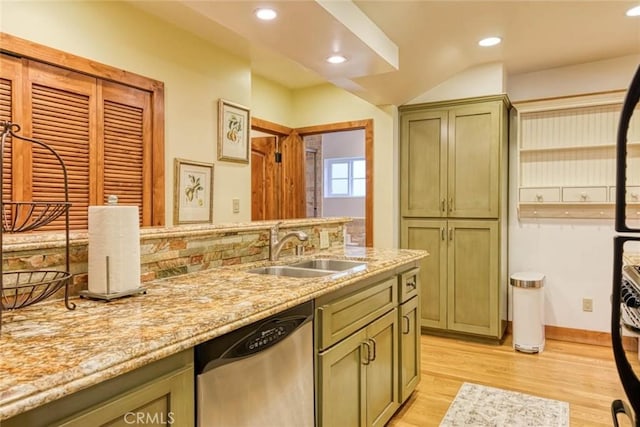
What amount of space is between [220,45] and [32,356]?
3047mm

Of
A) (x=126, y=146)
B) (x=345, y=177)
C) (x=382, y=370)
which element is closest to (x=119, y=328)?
(x=382, y=370)

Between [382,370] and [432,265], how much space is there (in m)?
1.87

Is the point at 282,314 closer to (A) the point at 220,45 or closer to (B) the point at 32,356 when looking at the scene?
(B) the point at 32,356

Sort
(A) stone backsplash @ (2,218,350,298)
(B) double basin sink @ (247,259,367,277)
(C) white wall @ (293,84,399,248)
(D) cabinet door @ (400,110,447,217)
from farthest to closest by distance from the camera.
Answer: (C) white wall @ (293,84,399,248), (D) cabinet door @ (400,110,447,217), (B) double basin sink @ (247,259,367,277), (A) stone backsplash @ (2,218,350,298)

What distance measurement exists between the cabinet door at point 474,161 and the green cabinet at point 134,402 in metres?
3.08

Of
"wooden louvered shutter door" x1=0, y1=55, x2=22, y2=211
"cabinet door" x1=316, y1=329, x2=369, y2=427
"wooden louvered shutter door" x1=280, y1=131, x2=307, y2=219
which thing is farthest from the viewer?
"wooden louvered shutter door" x1=280, y1=131, x2=307, y2=219

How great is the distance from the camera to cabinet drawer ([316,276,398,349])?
5.22 ft

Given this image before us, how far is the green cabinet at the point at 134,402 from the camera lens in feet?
2.45

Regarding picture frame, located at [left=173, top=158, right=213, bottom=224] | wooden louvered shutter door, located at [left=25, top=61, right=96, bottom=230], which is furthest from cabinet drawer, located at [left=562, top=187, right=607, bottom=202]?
wooden louvered shutter door, located at [left=25, top=61, right=96, bottom=230]

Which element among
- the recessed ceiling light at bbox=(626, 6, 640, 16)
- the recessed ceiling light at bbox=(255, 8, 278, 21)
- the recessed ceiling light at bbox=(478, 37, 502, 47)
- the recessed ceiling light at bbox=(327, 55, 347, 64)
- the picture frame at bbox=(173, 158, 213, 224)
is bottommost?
the picture frame at bbox=(173, 158, 213, 224)

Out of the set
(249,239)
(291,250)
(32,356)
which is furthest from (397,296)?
(32,356)

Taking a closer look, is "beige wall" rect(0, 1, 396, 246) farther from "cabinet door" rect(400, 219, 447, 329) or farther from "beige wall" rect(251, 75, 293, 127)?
"cabinet door" rect(400, 219, 447, 329)

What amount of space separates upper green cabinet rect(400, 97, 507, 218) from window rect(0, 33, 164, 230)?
2.23 m

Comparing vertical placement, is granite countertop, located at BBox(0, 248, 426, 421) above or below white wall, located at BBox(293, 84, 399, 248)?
below
